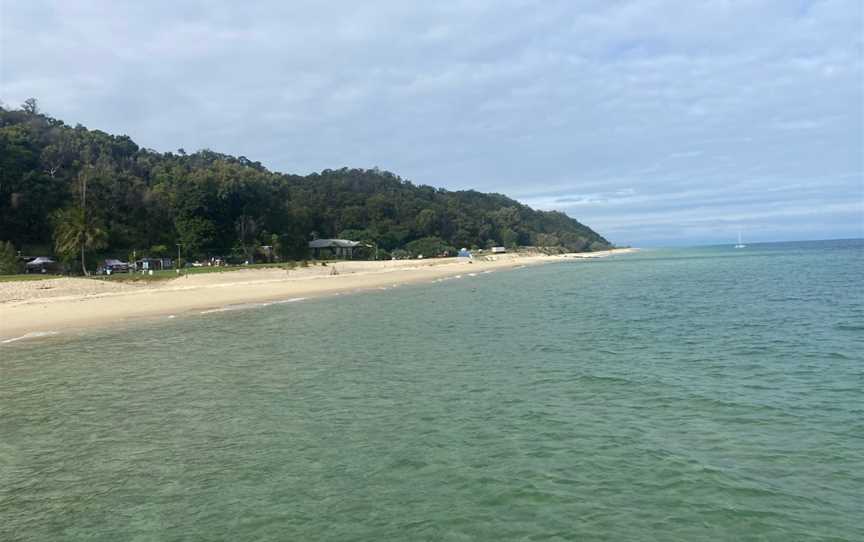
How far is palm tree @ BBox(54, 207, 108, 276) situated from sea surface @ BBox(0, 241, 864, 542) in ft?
122

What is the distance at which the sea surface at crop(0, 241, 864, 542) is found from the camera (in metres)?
6.04

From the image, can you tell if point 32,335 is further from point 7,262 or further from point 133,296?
point 7,262

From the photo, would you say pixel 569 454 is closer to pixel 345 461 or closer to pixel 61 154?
pixel 345 461

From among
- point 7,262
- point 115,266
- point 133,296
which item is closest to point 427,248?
point 115,266

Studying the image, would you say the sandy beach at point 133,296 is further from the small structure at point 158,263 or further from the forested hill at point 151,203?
the small structure at point 158,263

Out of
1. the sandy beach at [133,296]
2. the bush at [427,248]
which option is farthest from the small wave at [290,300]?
the bush at [427,248]

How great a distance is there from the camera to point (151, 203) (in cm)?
7250

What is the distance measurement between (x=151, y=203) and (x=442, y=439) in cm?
7399

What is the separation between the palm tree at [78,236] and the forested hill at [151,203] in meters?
0.19

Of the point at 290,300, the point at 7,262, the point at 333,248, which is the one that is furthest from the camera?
the point at 333,248

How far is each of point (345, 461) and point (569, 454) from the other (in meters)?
2.99

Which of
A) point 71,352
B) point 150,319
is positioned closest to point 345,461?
point 71,352

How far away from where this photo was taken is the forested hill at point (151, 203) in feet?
200

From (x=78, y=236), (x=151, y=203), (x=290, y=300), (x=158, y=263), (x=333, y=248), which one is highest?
(x=151, y=203)
